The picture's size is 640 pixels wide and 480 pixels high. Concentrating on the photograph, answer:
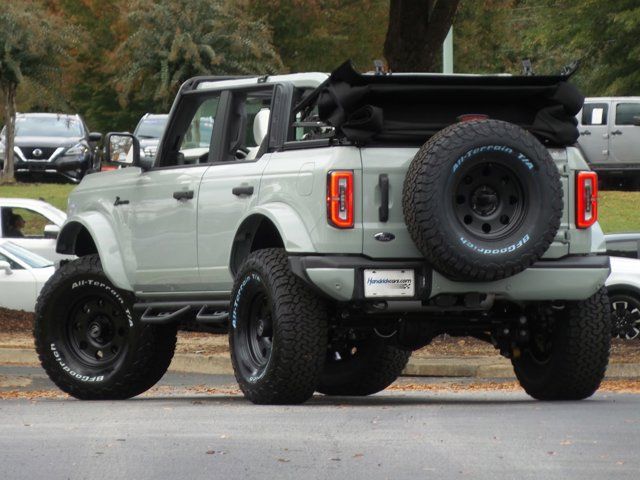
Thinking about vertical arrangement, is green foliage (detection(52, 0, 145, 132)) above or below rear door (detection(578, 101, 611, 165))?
above

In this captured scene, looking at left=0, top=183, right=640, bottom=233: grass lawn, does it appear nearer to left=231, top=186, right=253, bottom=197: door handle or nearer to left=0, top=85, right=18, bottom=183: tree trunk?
left=0, top=85, right=18, bottom=183: tree trunk

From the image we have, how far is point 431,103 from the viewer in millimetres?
10492

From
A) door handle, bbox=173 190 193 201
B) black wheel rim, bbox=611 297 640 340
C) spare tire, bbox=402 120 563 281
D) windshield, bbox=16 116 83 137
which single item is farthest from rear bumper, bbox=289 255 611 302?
windshield, bbox=16 116 83 137

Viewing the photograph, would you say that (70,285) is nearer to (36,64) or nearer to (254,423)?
(254,423)

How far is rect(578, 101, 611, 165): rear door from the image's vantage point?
35656 millimetres

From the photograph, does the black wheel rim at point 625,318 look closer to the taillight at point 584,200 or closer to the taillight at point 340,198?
the taillight at point 584,200

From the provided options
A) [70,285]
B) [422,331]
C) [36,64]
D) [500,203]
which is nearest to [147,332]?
[70,285]

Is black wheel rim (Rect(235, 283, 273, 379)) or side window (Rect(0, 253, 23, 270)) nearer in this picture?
black wheel rim (Rect(235, 283, 273, 379))

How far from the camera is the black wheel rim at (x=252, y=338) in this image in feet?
34.6

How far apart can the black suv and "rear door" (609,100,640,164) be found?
33.7 feet

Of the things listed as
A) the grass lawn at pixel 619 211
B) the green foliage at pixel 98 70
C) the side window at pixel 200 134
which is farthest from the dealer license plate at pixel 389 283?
the green foliage at pixel 98 70

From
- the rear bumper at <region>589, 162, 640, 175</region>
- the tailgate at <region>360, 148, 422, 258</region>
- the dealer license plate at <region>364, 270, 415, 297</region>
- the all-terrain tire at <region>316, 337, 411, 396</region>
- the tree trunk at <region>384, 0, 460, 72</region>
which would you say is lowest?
the all-terrain tire at <region>316, 337, 411, 396</region>

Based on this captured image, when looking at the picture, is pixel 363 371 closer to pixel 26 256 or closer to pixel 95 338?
pixel 95 338

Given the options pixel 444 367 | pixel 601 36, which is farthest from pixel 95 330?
pixel 601 36
